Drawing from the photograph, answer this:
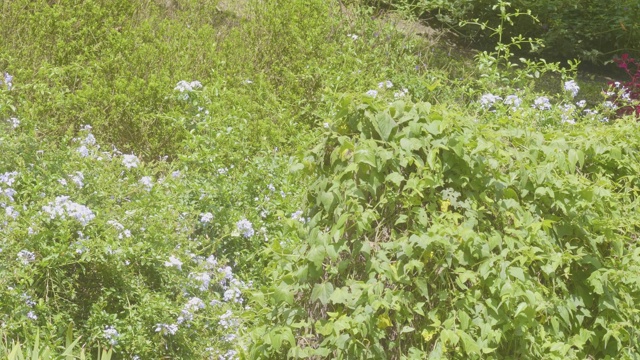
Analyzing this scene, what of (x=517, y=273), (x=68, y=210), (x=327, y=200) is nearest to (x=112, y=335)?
(x=68, y=210)

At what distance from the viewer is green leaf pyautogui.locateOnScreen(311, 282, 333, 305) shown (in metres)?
3.41

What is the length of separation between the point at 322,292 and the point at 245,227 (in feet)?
4.49

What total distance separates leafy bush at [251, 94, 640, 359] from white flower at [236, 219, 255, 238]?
3.27 ft

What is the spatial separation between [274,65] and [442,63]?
224cm

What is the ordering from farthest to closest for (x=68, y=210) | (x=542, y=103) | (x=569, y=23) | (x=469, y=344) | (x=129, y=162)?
(x=569, y=23) → (x=542, y=103) → (x=129, y=162) → (x=68, y=210) → (x=469, y=344)

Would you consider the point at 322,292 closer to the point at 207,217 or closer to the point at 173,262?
the point at 173,262

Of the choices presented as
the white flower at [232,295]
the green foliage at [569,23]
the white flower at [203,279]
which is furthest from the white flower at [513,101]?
the green foliage at [569,23]

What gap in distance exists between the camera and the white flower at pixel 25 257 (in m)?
3.92

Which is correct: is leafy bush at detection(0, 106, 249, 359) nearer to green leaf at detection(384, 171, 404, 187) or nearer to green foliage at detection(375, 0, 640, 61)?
green leaf at detection(384, 171, 404, 187)

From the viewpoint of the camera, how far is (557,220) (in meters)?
3.70

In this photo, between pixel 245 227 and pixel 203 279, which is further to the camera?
pixel 245 227

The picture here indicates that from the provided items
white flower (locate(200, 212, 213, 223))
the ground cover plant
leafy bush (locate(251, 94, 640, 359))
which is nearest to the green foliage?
the ground cover plant

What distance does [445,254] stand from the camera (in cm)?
339

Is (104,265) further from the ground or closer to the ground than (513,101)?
further from the ground
